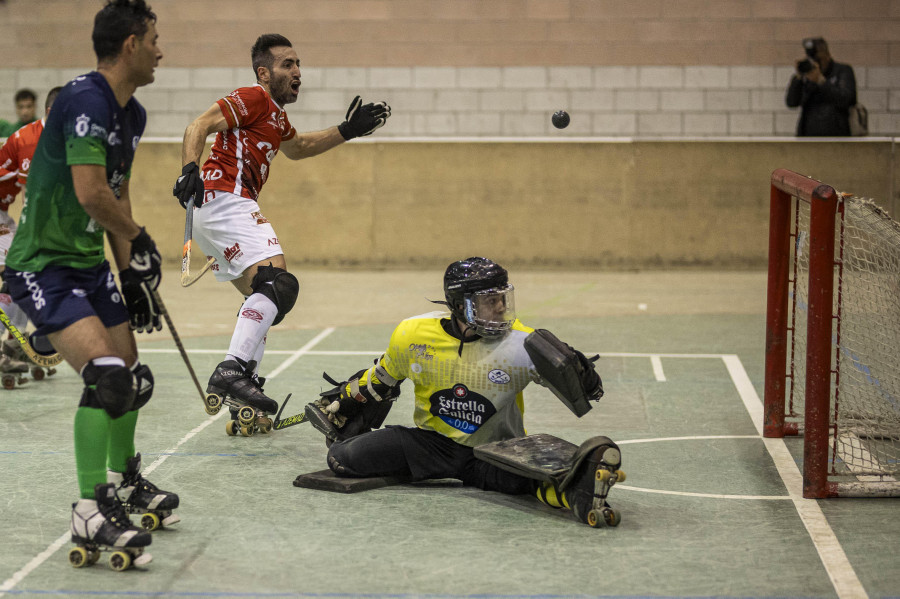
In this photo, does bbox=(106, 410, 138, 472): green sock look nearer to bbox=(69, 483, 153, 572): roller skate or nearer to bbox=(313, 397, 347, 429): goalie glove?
bbox=(69, 483, 153, 572): roller skate

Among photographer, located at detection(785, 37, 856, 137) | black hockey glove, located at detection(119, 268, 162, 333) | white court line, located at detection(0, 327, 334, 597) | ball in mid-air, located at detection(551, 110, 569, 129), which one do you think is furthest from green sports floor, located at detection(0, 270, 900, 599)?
photographer, located at detection(785, 37, 856, 137)

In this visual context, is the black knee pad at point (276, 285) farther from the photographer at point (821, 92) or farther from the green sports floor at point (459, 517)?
the photographer at point (821, 92)

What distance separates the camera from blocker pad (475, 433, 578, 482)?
4941 millimetres

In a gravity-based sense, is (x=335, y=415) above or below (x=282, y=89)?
below

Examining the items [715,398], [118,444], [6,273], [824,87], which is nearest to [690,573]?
[118,444]

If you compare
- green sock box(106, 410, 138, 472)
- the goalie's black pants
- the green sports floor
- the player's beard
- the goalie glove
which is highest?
the player's beard

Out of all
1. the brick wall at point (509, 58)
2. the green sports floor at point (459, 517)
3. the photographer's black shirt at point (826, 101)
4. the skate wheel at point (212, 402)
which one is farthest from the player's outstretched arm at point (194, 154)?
the photographer's black shirt at point (826, 101)

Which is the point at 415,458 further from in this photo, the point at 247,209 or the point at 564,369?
the point at 247,209

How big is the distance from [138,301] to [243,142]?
2.46m

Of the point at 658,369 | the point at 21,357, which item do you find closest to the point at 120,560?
the point at 21,357

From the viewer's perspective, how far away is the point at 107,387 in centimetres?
419

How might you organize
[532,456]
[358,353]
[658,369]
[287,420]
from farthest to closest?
[358,353] → [658,369] → [287,420] → [532,456]

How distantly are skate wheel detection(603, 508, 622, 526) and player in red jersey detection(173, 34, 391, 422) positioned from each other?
7.39 feet

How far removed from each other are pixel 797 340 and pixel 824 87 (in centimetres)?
628
